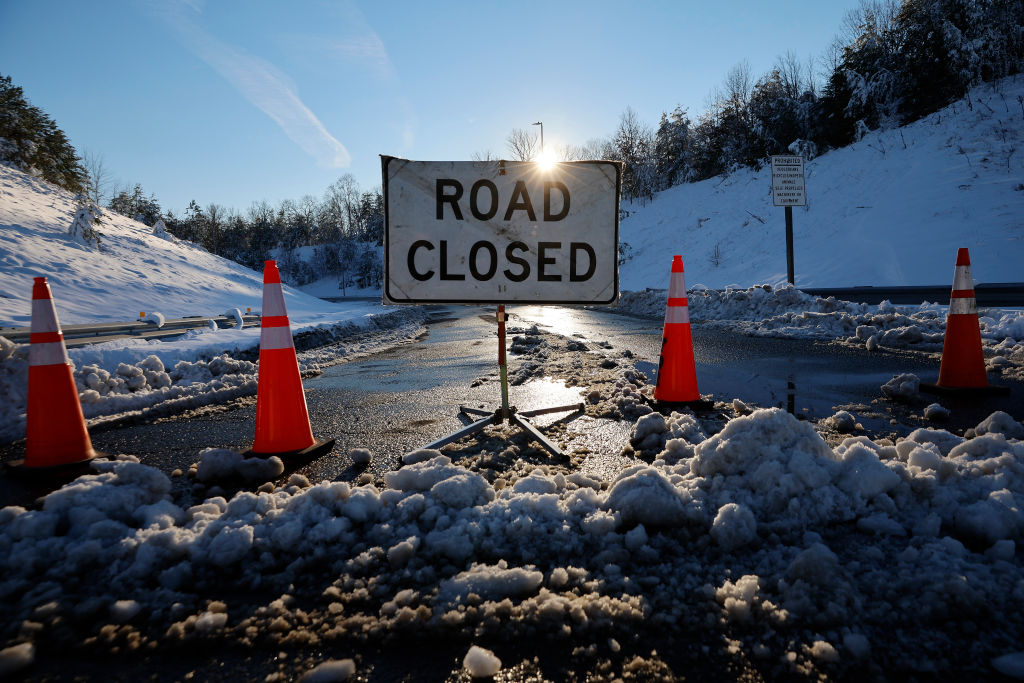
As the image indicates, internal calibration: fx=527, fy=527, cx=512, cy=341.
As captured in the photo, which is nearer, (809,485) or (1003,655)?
(1003,655)

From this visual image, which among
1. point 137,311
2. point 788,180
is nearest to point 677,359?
point 788,180

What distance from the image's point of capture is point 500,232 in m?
3.57

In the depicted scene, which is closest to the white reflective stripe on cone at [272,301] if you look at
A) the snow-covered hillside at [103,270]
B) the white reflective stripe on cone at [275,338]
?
the white reflective stripe on cone at [275,338]

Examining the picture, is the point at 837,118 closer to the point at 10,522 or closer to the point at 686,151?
the point at 686,151

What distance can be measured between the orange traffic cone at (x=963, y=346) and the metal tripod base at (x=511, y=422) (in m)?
3.25

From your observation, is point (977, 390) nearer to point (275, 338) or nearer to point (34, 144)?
point (275, 338)

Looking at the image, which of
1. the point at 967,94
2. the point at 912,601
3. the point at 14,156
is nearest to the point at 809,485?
the point at 912,601

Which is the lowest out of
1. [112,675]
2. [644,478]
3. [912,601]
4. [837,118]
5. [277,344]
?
[112,675]

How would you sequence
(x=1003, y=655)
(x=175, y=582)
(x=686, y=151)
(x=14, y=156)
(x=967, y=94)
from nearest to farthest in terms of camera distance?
(x=1003, y=655)
(x=175, y=582)
(x=967, y=94)
(x=14, y=156)
(x=686, y=151)

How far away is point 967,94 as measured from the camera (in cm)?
2416

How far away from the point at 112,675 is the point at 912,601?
7.32 ft

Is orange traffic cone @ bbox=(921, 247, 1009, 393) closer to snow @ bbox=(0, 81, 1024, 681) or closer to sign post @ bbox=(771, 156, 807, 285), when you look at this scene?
snow @ bbox=(0, 81, 1024, 681)

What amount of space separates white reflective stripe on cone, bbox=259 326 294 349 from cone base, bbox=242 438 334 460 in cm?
67

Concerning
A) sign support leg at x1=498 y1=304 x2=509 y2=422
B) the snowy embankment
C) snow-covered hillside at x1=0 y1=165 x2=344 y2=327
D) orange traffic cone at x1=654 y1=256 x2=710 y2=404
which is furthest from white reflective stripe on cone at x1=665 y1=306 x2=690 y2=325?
snow-covered hillside at x1=0 y1=165 x2=344 y2=327
